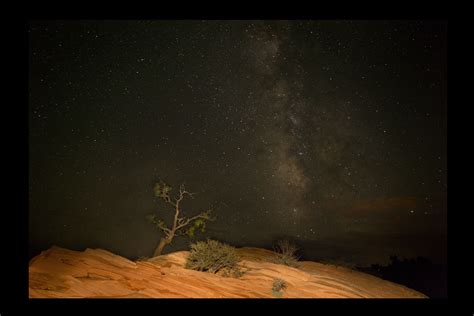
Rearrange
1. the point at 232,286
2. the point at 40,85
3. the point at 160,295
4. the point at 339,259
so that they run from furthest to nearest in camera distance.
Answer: the point at 339,259 < the point at 40,85 < the point at 232,286 < the point at 160,295

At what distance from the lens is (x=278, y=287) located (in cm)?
958

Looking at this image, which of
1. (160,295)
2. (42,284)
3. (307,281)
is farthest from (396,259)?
(42,284)

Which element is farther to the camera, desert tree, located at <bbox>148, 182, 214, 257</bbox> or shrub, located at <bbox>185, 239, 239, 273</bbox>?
desert tree, located at <bbox>148, 182, 214, 257</bbox>

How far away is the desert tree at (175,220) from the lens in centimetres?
1245

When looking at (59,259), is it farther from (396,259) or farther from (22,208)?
(396,259)

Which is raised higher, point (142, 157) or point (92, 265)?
point (142, 157)

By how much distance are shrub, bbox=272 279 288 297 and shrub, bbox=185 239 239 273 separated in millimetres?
1363

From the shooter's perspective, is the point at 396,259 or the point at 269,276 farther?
the point at 396,259

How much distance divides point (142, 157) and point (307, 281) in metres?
6.57

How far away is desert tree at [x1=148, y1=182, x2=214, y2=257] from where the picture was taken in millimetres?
12453

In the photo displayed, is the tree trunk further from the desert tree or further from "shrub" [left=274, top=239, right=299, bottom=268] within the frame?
"shrub" [left=274, top=239, right=299, bottom=268]

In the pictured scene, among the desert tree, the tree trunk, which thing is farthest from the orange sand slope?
the desert tree

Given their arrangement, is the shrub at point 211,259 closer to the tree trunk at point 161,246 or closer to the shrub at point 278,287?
the shrub at point 278,287
